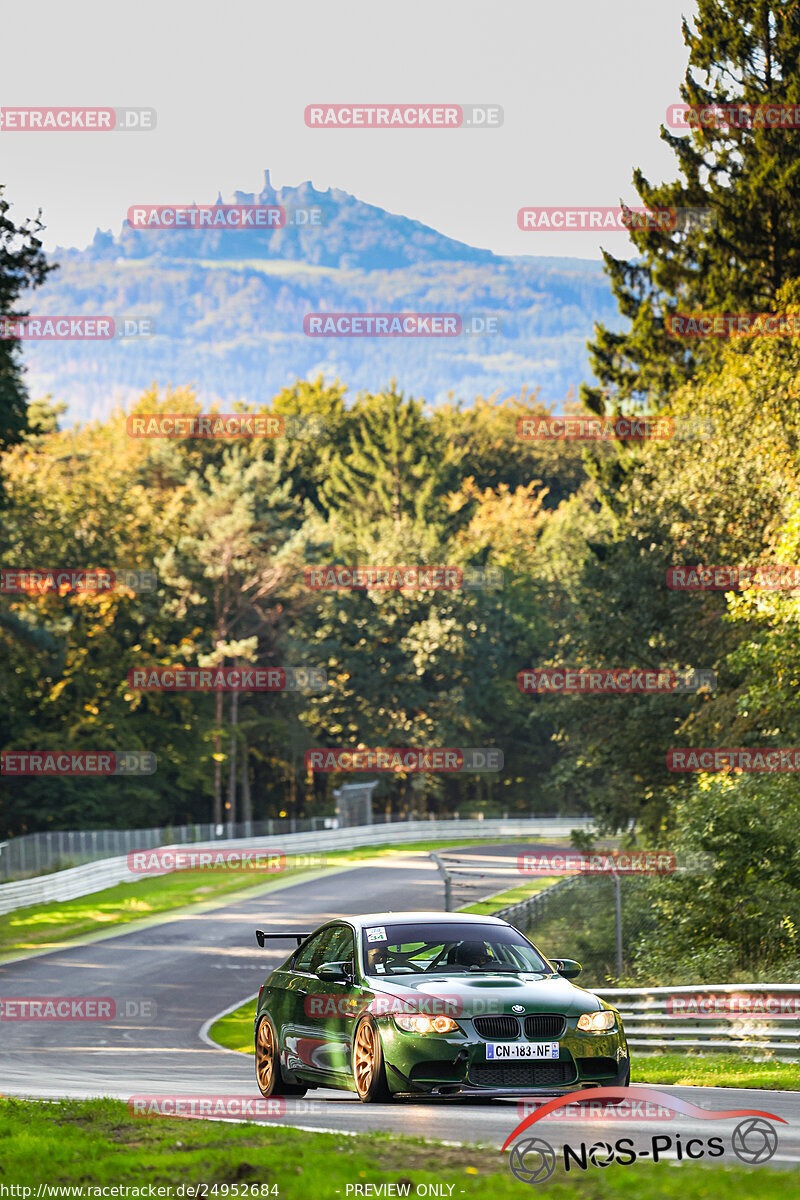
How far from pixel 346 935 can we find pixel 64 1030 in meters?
14.6

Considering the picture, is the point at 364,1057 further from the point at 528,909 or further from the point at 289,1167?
the point at 528,909

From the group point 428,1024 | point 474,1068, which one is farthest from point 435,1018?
point 474,1068

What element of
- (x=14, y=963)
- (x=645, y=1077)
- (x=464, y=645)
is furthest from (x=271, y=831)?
(x=645, y=1077)

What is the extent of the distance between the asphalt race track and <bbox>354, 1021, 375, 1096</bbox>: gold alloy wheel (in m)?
0.19

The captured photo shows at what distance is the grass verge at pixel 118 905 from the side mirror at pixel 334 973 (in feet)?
86.3

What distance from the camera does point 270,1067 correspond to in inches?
453

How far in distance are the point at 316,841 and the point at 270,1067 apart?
171ft

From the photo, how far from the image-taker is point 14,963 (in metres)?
32.9

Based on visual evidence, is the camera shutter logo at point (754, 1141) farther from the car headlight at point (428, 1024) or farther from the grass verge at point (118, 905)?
the grass verge at point (118, 905)

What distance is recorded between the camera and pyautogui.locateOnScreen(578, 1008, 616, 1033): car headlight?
31.2ft

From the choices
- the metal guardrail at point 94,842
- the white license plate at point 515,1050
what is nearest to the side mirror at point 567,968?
the white license plate at point 515,1050

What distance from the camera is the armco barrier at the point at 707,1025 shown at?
1534 cm

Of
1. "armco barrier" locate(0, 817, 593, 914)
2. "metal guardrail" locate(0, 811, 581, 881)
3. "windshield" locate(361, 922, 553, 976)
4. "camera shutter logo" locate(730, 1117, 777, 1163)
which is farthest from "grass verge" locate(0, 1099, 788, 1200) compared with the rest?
"metal guardrail" locate(0, 811, 581, 881)

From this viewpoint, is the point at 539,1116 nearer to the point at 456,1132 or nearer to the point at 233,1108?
the point at 456,1132
